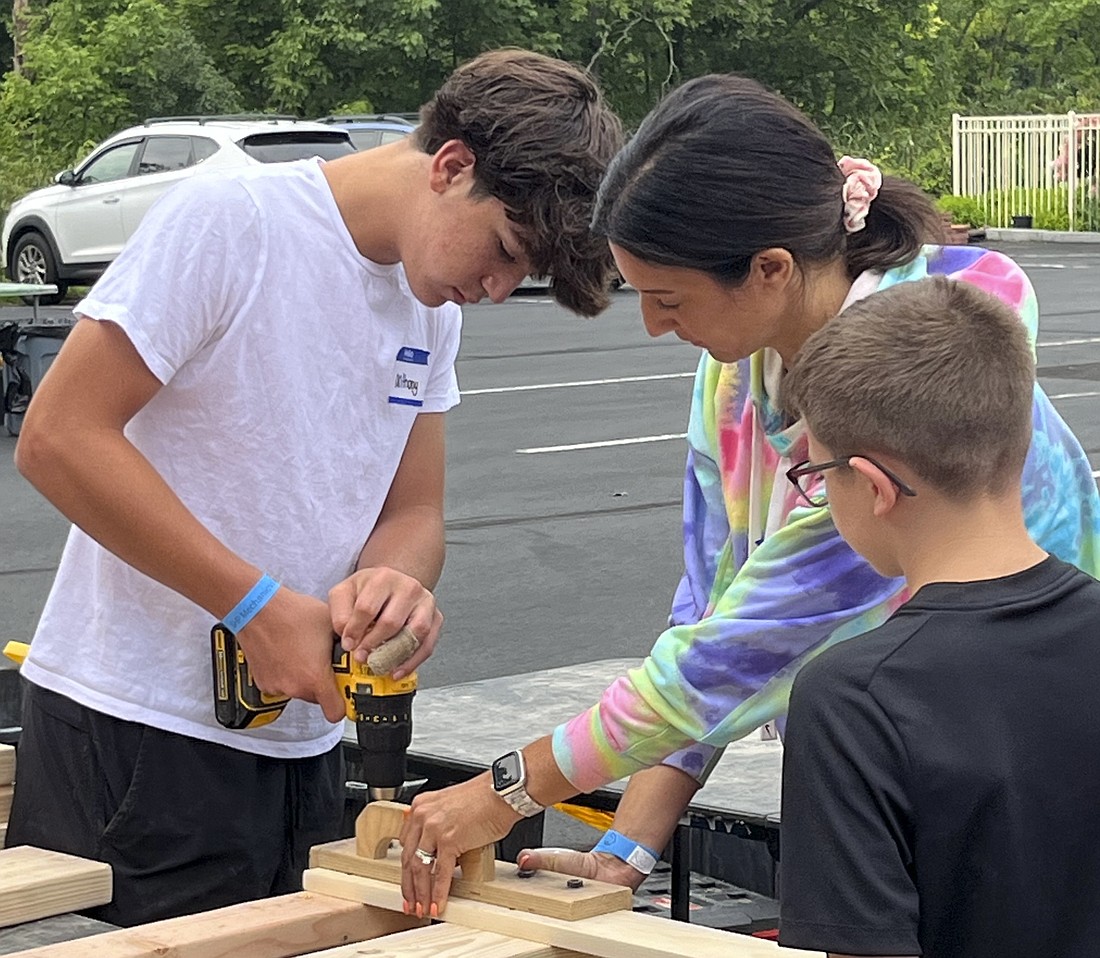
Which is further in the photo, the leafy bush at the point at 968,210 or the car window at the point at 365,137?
the leafy bush at the point at 968,210

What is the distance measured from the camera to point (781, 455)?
2.79 m

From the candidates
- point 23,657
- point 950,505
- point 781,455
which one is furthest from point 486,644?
point 950,505

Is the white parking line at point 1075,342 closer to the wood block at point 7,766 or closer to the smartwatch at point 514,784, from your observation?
the wood block at point 7,766

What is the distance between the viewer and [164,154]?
66.3 feet

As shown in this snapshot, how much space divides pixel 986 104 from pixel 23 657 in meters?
43.1

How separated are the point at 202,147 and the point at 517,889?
58.8ft

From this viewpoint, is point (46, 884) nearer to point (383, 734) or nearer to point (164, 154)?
point (383, 734)

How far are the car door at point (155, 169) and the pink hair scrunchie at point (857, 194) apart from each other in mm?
17715

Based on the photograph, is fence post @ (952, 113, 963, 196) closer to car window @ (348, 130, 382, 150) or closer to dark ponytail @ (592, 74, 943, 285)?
car window @ (348, 130, 382, 150)

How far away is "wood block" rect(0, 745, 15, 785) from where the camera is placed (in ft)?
10.2

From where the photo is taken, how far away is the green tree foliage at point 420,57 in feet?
97.2

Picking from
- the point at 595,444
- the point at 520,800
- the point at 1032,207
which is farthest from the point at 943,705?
the point at 1032,207

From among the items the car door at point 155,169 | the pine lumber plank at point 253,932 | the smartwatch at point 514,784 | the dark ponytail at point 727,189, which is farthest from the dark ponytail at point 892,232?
the car door at point 155,169

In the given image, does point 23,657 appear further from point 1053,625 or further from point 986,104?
point 986,104
